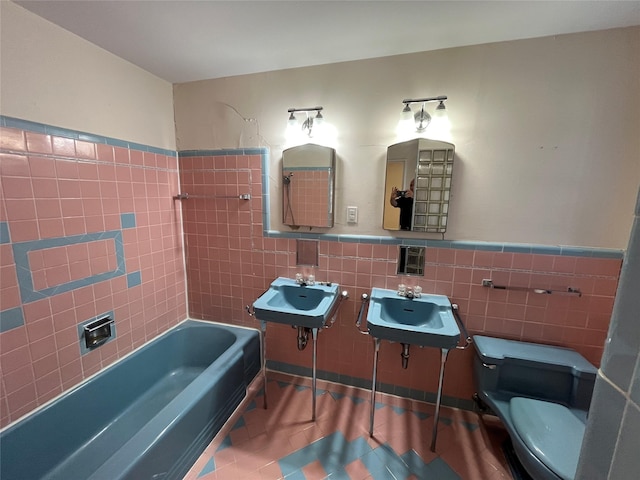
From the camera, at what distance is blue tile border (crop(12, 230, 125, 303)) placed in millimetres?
1246

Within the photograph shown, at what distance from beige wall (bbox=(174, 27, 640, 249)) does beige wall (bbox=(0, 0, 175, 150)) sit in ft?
2.41

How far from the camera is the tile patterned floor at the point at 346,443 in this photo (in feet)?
4.66

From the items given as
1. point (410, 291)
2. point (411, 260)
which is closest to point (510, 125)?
point (411, 260)

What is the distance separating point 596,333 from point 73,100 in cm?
320

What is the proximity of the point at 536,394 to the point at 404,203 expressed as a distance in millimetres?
1314

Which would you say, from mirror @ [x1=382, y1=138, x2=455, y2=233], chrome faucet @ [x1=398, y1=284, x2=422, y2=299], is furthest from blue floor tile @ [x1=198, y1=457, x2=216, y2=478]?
mirror @ [x1=382, y1=138, x2=455, y2=233]

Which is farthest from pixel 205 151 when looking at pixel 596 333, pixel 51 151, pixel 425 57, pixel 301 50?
pixel 596 333

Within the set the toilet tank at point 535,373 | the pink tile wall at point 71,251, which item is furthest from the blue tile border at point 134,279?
the toilet tank at point 535,373

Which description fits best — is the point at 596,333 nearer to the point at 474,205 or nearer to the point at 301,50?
the point at 474,205

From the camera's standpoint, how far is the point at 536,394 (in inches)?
58.9

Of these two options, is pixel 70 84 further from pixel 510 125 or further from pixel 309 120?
pixel 510 125

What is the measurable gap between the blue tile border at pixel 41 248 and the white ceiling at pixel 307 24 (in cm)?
107

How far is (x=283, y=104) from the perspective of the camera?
5.98 ft

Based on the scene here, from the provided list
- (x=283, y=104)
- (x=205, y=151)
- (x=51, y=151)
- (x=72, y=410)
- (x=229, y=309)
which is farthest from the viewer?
(x=229, y=309)
